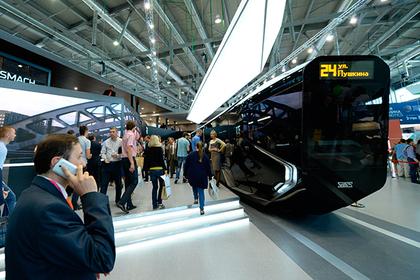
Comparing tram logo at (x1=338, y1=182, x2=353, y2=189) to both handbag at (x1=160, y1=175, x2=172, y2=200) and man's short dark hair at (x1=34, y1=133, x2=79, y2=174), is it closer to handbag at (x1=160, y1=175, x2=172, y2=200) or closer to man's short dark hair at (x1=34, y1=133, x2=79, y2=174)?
handbag at (x1=160, y1=175, x2=172, y2=200)

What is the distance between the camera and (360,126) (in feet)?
9.46

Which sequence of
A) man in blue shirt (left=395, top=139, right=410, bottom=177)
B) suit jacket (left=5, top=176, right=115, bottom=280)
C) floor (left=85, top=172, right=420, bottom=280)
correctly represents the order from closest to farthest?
suit jacket (left=5, top=176, right=115, bottom=280)
floor (left=85, top=172, right=420, bottom=280)
man in blue shirt (left=395, top=139, right=410, bottom=177)

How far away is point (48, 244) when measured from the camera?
674mm

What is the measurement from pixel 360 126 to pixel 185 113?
52.2ft

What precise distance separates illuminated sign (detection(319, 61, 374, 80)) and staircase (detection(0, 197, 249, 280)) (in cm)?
274

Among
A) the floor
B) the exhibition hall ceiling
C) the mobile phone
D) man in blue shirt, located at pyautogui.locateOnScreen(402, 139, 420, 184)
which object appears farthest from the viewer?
man in blue shirt, located at pyautogui.locateOnScreen(402, 139, 420, 184)

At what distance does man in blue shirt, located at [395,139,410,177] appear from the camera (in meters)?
7.91

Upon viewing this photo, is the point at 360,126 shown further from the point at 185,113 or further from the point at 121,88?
the point at 185,113

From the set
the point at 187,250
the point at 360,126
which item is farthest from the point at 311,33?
the point at 187,250

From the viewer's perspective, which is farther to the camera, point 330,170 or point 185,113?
point 185,113

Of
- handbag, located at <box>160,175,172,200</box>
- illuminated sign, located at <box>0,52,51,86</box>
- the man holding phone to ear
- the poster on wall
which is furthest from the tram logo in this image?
illuminated sign, located at <box>0,52,51,86</box>

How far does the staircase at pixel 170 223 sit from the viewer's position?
279 centimetres

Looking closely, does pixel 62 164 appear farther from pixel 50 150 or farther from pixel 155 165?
pixel 155 165

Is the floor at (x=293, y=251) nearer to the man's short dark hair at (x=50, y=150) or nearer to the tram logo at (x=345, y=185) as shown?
the tram logo at (x=345, y=185)
